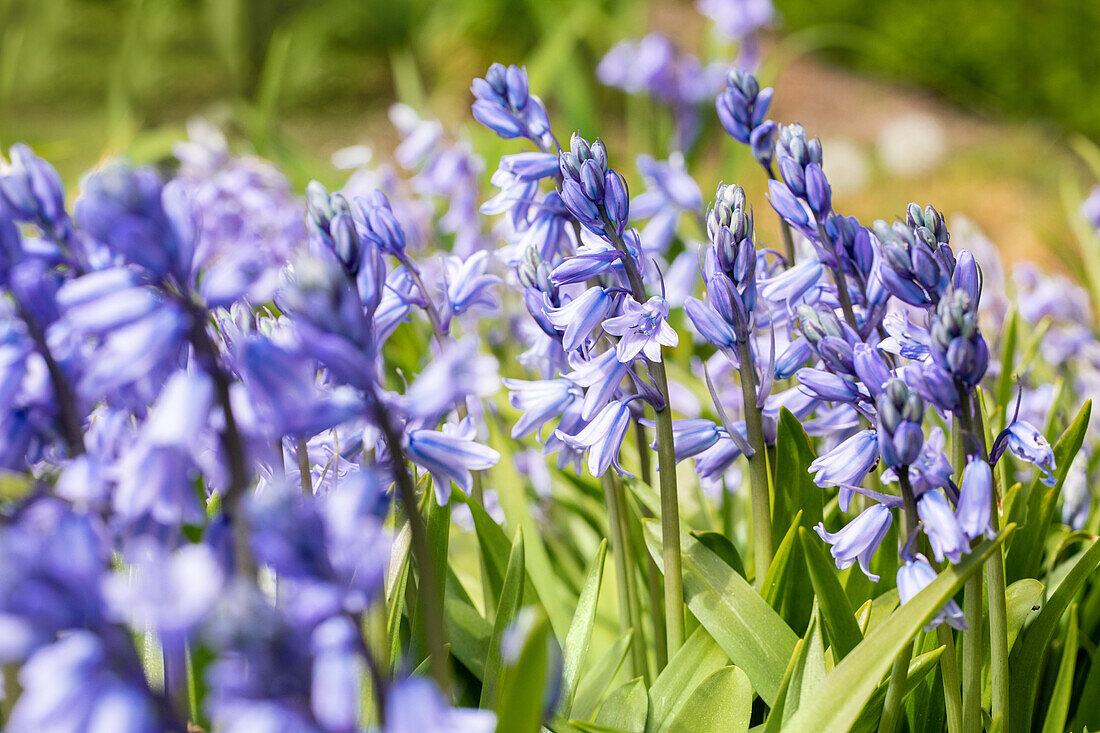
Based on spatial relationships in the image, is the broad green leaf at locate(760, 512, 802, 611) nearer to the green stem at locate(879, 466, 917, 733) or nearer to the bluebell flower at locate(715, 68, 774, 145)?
the green stem at locate(879, 466, 917, 733)

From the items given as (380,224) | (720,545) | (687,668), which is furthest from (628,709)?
(380,224)

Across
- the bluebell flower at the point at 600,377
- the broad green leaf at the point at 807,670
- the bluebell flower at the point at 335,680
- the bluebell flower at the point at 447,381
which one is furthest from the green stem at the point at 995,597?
the bluebell flower at the point at 335,680

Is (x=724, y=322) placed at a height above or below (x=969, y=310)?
below

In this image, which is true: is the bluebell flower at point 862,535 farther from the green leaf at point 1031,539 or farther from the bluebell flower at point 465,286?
the bluebell flower at point 465,286

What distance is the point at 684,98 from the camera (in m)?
5.54

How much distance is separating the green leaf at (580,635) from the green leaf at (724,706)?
0.68 ft

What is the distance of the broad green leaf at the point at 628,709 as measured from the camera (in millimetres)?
1488

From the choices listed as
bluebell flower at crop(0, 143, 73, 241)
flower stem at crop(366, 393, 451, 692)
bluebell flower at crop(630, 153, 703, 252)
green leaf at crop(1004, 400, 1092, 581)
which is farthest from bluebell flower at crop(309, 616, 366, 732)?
bluebell flower at crop(630, 153, 703, 252)

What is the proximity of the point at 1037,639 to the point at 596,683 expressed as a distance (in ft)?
2.51

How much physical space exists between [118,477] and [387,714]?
338 mm

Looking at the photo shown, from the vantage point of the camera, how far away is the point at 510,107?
1.79m

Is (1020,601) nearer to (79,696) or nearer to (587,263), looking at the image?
(587,263)

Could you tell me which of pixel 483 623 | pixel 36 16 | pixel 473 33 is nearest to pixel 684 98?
pixel 483 623

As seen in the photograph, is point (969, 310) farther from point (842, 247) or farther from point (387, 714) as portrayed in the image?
point (387, 714)
